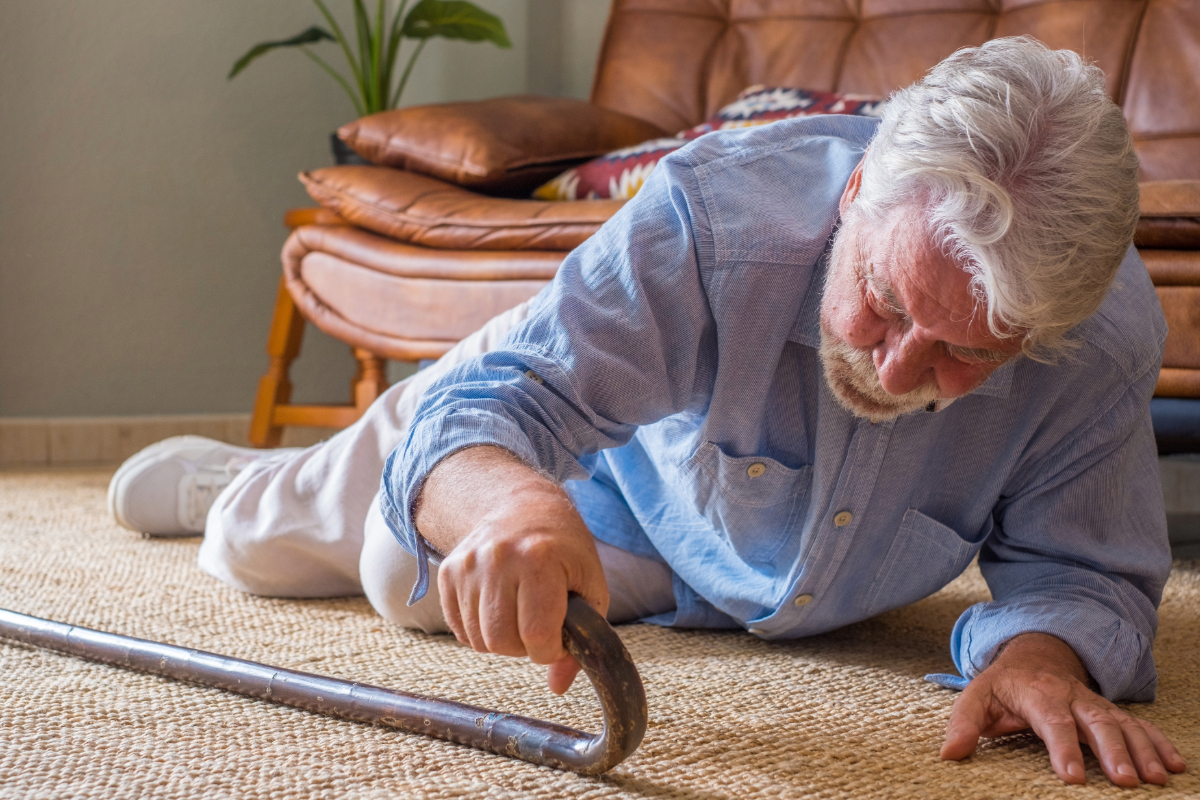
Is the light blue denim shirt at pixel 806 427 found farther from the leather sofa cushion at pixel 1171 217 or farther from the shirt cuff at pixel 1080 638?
the leather sofa cushion at pixel 1171 217

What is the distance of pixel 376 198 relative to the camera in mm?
1519

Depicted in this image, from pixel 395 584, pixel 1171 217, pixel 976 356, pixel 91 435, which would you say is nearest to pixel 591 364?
pixel 976 356

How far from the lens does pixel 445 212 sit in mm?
1449

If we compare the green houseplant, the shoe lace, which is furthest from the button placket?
the green houseplant

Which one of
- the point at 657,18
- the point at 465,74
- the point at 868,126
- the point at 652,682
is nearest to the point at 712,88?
the point at 657,18

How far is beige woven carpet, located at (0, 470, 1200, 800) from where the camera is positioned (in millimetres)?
554

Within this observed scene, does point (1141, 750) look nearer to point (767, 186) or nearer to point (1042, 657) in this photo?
point (1042, 657)

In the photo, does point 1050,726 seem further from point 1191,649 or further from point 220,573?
point 220,573

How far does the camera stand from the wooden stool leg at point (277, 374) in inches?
73.0

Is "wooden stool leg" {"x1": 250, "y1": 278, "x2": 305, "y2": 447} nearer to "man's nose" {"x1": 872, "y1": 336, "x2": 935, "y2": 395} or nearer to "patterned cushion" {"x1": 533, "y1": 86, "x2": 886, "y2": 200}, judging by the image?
"patterned cushion" {"x1": 533, "y1": 86, "x2": 886, "y2": 200}

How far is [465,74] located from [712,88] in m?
0.69

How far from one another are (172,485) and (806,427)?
0.80 meters

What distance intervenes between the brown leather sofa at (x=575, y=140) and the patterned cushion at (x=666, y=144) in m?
0.07

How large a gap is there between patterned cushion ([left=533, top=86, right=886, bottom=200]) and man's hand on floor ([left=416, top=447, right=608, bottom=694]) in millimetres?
940
